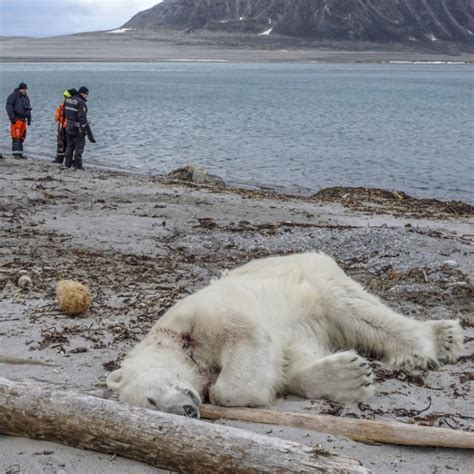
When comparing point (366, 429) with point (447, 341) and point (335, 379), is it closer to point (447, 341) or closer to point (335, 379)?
point (335, 379)

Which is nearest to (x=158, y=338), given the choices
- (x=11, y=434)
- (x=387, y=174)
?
(x=11, y=434)

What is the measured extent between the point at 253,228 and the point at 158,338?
671 centimetres

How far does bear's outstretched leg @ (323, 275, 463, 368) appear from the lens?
16.8 feet

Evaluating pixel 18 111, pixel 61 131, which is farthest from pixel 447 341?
pixel 18 111

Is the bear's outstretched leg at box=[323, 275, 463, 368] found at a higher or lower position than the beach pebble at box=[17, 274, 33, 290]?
higher

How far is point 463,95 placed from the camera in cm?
8581

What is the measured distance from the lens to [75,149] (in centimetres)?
2030

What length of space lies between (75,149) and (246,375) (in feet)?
55.9

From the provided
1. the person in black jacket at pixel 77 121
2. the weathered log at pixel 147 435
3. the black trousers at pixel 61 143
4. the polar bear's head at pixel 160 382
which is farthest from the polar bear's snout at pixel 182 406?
the black trousers at pixel 61 143

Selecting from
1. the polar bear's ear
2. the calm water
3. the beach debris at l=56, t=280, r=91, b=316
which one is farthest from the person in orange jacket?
the polar bear's ear

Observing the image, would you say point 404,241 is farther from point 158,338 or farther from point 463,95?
point 463,95

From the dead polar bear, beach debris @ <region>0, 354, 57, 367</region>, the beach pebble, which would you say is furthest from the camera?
the beach pebble

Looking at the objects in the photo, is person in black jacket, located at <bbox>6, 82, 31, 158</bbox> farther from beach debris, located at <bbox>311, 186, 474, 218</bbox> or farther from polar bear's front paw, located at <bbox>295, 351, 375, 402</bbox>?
polar bear's front paw, located at <bbox>295, 351, 375, 402</bbox>

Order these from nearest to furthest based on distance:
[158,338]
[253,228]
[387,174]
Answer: [158,338] < [253,228] < [387,174]
